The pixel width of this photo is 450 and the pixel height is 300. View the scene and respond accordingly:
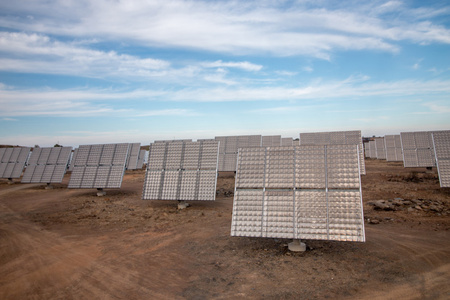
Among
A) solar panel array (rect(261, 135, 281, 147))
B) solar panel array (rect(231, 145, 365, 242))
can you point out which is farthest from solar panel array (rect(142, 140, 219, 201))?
A: solar panel array (rect(261, 135, 281, 147))

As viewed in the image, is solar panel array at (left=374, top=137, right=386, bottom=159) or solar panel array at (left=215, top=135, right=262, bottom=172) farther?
solar panel array at (left=374, top=137, right=386, bottom=159)

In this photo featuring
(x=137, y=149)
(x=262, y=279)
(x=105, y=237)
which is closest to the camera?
(x=262, y=279)

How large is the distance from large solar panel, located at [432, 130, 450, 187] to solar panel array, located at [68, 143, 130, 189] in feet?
70.1

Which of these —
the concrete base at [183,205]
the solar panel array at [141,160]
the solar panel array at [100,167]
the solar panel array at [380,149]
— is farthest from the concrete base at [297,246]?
the solar panel array at [380,149]

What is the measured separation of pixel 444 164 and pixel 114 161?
22.8 m

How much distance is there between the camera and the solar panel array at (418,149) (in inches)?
1001

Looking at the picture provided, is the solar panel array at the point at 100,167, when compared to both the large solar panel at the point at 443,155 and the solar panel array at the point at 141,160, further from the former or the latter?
the solar panel array at the point at 141,160

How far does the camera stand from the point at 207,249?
898 cm

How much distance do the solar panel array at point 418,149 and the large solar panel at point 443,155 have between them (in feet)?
28.8

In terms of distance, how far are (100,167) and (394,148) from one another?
140 feet

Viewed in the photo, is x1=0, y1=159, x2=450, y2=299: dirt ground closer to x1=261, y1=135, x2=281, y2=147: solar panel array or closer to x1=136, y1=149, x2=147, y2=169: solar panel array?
x1=261, y1=135, x2=281, y2=147: solar panel array

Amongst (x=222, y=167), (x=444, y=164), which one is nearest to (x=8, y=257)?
(x=222, y=167)

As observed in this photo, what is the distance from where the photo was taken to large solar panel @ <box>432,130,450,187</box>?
16109mm

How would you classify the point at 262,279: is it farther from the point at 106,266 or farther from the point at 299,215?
the point at 106,266
